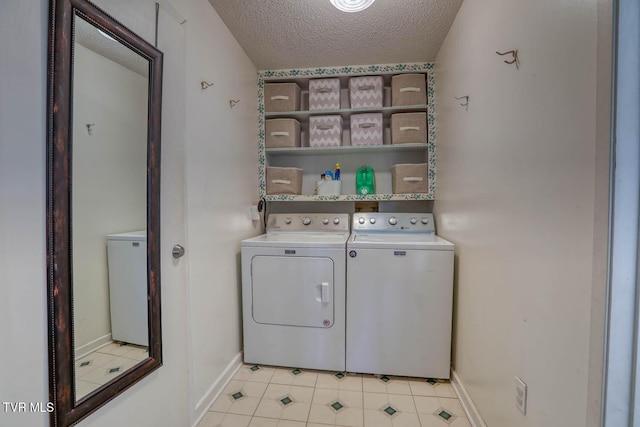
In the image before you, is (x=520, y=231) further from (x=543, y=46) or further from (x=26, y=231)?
(x=26, y=231)

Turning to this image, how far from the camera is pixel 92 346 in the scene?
2.89 feet

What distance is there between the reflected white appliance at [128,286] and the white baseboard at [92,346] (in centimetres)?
3

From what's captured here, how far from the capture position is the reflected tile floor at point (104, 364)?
0.84 m

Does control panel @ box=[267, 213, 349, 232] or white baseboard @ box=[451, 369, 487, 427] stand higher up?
control panel @ box=[267, 213, 349, 232]

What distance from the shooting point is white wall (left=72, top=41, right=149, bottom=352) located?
0.83 meters

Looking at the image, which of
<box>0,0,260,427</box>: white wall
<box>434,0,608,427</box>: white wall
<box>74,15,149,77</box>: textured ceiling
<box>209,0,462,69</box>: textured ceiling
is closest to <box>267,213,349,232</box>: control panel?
<box>0,0,260,427</box>: white wall

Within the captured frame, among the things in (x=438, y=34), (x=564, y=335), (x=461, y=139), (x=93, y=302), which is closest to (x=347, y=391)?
(x=564, y=335)

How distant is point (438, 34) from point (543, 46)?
1.19 metres

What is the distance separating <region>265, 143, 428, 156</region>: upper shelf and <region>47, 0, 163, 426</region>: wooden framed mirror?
49.6 inches

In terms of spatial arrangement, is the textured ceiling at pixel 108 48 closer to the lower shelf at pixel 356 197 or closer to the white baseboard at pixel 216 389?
the lower shelf at pixel 356 197

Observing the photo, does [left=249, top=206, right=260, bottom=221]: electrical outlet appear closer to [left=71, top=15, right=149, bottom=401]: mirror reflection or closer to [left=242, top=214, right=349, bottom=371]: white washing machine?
[left=242, top=214, right=349, bottom=371]: white washing machine

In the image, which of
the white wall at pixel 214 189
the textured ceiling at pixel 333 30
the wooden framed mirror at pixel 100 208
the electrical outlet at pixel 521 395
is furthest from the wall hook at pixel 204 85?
the electrical outlet at pixel 521 395

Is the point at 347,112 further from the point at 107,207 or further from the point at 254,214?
the point at 107,207

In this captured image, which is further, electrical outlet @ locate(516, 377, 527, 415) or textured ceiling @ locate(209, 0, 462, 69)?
textured ceiling @ locate(209, 0, 462, 69)
